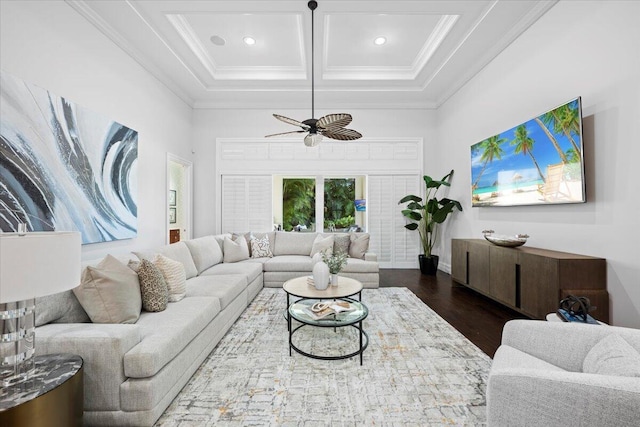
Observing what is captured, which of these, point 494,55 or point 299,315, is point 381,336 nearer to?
point 299,315

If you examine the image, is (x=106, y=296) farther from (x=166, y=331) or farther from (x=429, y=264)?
(x=429, y=264)

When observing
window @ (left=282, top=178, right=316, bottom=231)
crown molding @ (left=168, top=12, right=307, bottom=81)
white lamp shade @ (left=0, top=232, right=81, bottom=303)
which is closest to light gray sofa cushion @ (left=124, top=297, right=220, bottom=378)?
white lamp shade @ (left=0, top=232, right=81, bottom=303)

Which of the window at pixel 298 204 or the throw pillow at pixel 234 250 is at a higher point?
the window at pixel 298 204

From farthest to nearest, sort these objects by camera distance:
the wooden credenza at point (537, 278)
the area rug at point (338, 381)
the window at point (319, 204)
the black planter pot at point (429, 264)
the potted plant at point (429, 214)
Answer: the window at point (319, 204), the black planter pot at point (429, 264), the potted plant at point (429, 214), the wooden credenza at point (537, 278), the area rug at point (338, 381)

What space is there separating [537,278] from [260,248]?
3672 millimetres

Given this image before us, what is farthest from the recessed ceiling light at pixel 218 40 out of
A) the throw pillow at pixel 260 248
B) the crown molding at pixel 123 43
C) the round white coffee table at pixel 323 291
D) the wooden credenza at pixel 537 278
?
the wooden credenza at pixel 537 278

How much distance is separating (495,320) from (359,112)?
4.30 metres

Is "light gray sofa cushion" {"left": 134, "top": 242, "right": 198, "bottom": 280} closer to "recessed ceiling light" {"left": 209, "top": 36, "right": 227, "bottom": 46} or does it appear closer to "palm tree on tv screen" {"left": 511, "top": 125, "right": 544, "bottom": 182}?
"recessed ceiling light" {"left": 209, "top": 36, "right": 227, "bottom": 46}

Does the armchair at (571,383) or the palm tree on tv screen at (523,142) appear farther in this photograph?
the palm tree on tv screen at (523,142)

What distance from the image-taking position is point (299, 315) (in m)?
2.35

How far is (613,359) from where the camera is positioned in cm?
111

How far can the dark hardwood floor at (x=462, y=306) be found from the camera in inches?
105

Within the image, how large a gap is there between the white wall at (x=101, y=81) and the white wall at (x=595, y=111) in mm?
4821

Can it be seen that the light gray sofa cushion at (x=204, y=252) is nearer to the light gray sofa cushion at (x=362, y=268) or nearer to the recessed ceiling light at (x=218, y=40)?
the light gray sofa cushion at (x=362, y=268)
